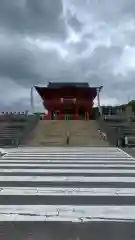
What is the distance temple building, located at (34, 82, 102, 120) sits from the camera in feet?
196

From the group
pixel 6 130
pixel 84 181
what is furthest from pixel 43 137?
pixel 84 181

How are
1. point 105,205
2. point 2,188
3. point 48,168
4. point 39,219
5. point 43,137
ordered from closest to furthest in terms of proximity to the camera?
1. point 39,219
2. point 105,205
3. point 2,188
4. point 48,168
5. point 43,137

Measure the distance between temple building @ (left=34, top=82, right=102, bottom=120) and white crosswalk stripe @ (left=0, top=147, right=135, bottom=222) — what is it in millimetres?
47816

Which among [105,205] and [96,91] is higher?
[96,91]

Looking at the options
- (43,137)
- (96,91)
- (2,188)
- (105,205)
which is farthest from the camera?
(96,91)

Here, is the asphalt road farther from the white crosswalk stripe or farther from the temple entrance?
the temple entrance

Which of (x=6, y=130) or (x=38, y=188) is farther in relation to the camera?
(x=6, y=130)

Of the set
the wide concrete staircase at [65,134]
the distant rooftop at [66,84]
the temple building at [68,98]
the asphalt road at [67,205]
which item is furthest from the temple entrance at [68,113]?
the asphalt road at [67,205]

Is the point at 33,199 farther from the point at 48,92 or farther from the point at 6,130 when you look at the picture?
the point at 48,92

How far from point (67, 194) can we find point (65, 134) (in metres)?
21.9

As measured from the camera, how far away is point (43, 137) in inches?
1125

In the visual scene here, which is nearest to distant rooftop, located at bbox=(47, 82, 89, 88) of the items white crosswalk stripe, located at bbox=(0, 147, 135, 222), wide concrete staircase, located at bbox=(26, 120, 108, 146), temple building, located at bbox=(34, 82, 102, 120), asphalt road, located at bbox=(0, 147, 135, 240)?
temple building, located at bbox=(34, 82, 102, 120)

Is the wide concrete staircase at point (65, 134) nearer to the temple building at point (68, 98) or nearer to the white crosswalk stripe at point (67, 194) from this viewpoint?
the white crosswalk stripe at point (67, 194)

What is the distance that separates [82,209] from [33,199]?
4.00 ft
